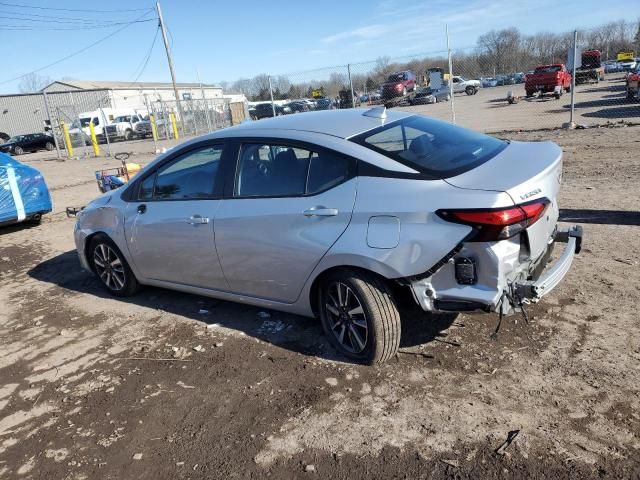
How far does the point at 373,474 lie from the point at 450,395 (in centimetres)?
79

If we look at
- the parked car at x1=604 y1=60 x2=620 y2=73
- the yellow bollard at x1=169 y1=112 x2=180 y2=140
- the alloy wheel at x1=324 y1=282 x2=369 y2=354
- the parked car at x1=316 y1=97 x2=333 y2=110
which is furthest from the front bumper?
the parked car at x1=604 y1=60 x2=620 y2=73

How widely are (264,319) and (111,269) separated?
1854mm

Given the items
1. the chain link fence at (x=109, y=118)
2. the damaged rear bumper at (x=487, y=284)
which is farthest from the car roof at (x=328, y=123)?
the chain link fence at (x=109, y=118)

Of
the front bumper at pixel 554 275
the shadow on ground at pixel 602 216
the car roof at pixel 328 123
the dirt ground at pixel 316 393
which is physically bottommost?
the dirt ground at pixel 316 393

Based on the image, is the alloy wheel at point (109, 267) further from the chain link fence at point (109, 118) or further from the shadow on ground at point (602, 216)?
the chain link fence at point (109, 118)

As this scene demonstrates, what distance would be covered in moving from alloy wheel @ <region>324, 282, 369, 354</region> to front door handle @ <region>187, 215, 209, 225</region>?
1.20 meters

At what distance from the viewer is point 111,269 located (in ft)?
17.0

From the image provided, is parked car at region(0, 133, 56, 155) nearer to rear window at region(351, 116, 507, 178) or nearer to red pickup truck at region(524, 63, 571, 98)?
red pickup truck at region(524, 63, 571, 98)

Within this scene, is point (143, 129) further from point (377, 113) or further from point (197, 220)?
point (377, 113)

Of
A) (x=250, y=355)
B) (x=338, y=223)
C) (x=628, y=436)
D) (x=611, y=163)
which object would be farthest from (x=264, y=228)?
(x=611, y=163)

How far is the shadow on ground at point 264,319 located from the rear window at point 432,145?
881mm

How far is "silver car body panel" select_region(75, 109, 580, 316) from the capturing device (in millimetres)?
2936

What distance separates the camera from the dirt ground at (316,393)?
8.74 ft

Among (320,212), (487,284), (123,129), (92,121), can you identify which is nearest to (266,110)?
(123,129)
